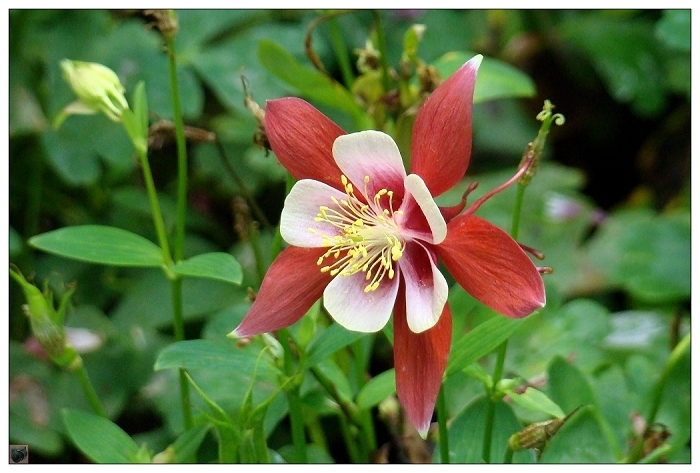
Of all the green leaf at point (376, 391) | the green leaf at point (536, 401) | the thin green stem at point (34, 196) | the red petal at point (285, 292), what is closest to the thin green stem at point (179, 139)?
the red petal at point (285, 292)

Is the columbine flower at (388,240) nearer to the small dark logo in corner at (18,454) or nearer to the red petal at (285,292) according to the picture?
the red petal at (285,292)

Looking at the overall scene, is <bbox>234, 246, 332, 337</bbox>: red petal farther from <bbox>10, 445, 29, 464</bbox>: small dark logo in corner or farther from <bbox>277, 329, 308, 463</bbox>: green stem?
<bbox>10, 445, 29, 464</bbox>: small dark logo in corner

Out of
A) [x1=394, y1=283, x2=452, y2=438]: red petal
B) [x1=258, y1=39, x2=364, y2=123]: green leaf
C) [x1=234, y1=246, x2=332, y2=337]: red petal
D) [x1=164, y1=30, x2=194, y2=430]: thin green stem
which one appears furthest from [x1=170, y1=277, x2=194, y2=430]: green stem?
[x1=258, y1=39, x2=364, y2=123]: green leaf

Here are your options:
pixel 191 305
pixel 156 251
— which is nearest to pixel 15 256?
pixel 191 305

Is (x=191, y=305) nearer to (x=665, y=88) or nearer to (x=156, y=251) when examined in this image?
(x=156, y=251)

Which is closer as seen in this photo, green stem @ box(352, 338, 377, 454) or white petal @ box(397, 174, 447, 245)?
white petal @ box(397, 174, 447, 245)
